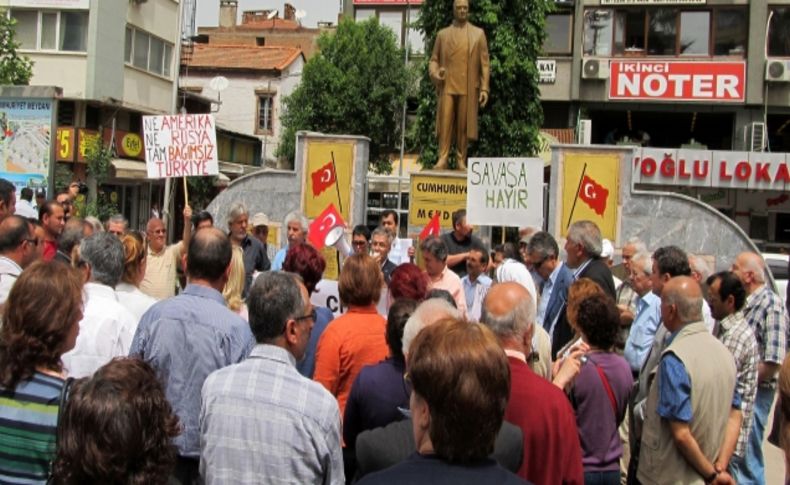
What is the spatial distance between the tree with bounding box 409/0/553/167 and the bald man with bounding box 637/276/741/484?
2377cm

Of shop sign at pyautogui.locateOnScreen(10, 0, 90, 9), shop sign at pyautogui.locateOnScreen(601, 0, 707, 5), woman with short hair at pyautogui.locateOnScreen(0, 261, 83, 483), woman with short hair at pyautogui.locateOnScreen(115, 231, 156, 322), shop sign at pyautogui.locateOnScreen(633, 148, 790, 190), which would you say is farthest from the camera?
shop sign at pyautogui.locateOnScreen(601, 0, 707, 5)

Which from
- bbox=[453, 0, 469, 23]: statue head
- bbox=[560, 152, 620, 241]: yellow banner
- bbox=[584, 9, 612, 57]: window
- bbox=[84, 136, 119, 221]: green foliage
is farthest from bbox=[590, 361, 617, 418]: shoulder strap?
bbox=[584, 9, 612, 57]: window

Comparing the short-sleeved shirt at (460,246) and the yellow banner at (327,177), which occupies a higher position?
the yellow banner at (327,177)

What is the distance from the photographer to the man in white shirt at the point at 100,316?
4238 millimetres

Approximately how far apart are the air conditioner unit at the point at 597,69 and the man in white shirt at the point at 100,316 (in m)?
30.7

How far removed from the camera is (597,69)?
33719mm

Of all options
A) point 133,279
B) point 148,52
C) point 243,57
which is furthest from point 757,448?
point 243,57

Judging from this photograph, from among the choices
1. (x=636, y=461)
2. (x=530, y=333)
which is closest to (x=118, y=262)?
(x=530, y=333)

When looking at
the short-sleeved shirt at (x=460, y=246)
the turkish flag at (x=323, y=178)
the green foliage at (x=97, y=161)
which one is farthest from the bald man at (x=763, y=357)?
the green foliage at (x=97, y=161)

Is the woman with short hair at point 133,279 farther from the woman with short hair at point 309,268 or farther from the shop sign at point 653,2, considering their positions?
the shop sign at point 653,2

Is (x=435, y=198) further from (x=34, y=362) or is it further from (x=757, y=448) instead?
(x=34, y=362)

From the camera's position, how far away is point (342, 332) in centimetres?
457

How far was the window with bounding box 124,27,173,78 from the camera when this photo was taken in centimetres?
3434

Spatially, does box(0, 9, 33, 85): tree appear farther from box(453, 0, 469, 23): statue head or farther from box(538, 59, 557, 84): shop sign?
box(538, 59, 557, 84): shop sign
